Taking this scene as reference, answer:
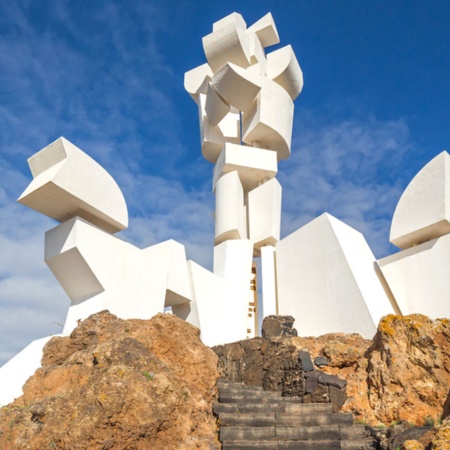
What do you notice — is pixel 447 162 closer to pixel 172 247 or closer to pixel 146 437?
pixel 172 247

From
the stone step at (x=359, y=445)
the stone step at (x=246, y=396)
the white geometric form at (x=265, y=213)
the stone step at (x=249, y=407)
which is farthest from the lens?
the white geometric form at (x=265, y=213)

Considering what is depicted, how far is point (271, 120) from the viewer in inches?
649

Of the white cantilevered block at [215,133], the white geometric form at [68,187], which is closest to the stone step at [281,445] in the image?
the white geometric form at [68,187]

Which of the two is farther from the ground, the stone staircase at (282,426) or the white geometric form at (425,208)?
the white geometric form at (425,208)

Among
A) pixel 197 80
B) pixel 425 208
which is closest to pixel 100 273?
pixel 425 208

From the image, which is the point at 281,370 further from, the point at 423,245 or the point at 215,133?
the point at 215,133

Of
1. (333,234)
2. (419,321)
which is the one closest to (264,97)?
(333,234)

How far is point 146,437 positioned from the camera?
15.2 feet

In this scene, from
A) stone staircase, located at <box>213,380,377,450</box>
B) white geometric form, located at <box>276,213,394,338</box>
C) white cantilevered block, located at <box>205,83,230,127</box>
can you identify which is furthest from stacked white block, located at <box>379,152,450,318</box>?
white cantilevered block, located at <box>205,83,230,127</box>

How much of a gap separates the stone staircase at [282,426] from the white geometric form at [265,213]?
28.2ft

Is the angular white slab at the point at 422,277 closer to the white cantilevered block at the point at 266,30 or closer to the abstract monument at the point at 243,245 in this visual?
the abstract monument at the point at 243,245

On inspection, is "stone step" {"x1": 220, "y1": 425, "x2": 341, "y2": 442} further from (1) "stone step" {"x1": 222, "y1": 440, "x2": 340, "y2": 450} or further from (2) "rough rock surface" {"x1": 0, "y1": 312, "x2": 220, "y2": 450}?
(2) "rough rock surface" {"x1": 0, "y1": 312, "x2": 220, "y2": 450}

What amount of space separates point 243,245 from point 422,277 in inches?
220

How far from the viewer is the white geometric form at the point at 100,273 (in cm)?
1107
